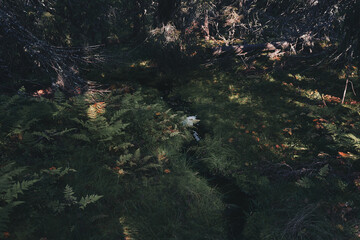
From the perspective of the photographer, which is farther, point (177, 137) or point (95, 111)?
point (177, 137)

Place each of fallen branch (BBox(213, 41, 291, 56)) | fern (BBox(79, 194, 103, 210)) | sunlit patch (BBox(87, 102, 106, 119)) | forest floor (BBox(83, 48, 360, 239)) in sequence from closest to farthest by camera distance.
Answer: fern (BBox(79, 194, 103, 210)) → forest floor (BBox(83, 48, 360, 239)) → sunlit patch (BBox(87, 102, 106, 119)) → fallen branch (BBox(213, 41, 291, 56))

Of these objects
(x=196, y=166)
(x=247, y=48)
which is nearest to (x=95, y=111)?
(x=196, y=166)

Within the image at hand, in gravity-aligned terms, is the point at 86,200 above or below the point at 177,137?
below

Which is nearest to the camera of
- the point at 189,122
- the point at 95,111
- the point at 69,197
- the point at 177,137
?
the point at 69,197

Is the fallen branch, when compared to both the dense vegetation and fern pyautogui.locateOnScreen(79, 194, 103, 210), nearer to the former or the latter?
the dense vegetation

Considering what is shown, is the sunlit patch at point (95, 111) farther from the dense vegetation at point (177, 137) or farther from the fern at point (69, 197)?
the fern at point (69, 197)

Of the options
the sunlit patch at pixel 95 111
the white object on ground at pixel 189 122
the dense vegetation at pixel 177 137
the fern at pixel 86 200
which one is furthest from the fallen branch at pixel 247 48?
the fern at pixel 86 200

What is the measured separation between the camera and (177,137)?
602 centimetres

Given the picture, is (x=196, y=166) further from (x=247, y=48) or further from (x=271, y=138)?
(x=247, y=48)

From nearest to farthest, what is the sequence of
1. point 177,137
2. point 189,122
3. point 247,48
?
point 177,137 → point 189,122 → point 247,48

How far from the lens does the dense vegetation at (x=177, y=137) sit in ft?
11.9

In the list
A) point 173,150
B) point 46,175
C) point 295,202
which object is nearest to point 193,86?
point 173,150

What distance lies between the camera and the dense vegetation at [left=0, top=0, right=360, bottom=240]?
3.62m

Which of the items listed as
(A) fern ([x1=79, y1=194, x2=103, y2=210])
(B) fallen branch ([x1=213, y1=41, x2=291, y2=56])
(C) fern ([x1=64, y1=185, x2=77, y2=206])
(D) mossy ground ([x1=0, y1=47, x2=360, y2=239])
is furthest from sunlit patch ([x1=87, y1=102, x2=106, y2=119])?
(B) fallen branch ([x1=213, y1=41, x2=291, y2=56])
